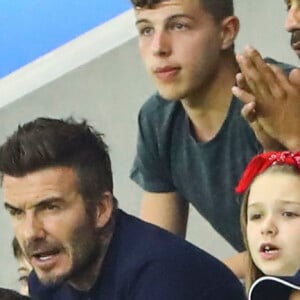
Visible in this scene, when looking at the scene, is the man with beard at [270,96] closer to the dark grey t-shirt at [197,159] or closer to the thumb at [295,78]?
the thumb at [295,78]

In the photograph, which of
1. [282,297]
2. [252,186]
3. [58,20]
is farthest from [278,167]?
[58,20]

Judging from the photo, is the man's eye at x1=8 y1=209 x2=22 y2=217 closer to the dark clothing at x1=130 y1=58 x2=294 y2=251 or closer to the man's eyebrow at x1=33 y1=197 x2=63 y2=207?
the man's eyebrow at x1=33 y1=197 x2=63 y2=207

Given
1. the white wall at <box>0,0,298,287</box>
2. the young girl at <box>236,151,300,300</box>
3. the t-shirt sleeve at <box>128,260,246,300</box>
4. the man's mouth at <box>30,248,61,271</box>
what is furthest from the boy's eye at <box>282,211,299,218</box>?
the white wall at <box>0,0,298,287</box>

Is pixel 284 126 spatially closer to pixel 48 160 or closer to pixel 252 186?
pixel 252 186

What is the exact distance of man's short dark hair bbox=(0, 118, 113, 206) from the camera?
1.04m

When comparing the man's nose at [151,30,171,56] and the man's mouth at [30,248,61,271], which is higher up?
the man's nose at [151,30,171,56]

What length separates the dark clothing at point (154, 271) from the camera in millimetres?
991

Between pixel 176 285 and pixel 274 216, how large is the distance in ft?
0.38

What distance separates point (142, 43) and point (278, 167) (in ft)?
0.83

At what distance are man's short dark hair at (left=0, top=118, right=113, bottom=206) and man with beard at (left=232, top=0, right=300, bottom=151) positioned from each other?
0.16 metres

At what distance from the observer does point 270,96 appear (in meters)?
0.99

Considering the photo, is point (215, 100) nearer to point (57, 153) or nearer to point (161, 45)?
point (161, 45)

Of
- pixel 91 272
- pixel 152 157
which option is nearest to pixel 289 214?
pixel 91 272

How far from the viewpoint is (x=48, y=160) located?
104cm
